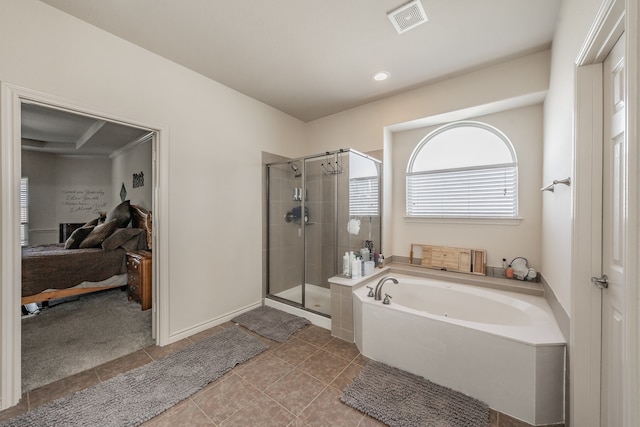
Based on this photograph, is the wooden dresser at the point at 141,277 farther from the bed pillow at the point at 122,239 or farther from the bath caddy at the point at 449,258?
the bath caddy at the point at 449,258

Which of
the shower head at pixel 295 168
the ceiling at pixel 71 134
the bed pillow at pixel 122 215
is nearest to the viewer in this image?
the shower head at pixel 295 168

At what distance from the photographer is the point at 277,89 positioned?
282cm

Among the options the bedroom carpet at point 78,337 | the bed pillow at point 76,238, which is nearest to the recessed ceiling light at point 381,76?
the bedroom carpet at point 78,337

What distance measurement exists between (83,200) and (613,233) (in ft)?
25.9

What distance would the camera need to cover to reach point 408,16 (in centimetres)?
175

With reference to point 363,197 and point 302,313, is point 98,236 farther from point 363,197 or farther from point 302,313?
point 363,197

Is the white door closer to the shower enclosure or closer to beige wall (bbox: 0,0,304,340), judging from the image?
the shower enclosure

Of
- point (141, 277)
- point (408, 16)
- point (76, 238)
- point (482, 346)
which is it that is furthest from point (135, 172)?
point (482, 346)

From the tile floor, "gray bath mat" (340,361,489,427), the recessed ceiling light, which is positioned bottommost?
the tile floor

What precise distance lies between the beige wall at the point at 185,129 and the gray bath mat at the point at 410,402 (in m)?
1.76

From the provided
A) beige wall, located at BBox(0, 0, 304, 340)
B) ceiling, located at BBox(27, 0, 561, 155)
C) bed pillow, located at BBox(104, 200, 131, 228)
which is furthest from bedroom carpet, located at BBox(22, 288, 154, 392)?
ceiling, located at BBox(27, 0, 561, 155)

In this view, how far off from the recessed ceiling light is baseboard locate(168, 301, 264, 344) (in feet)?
9.92

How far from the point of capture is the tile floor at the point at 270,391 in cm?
148

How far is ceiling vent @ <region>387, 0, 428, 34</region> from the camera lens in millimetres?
1670
